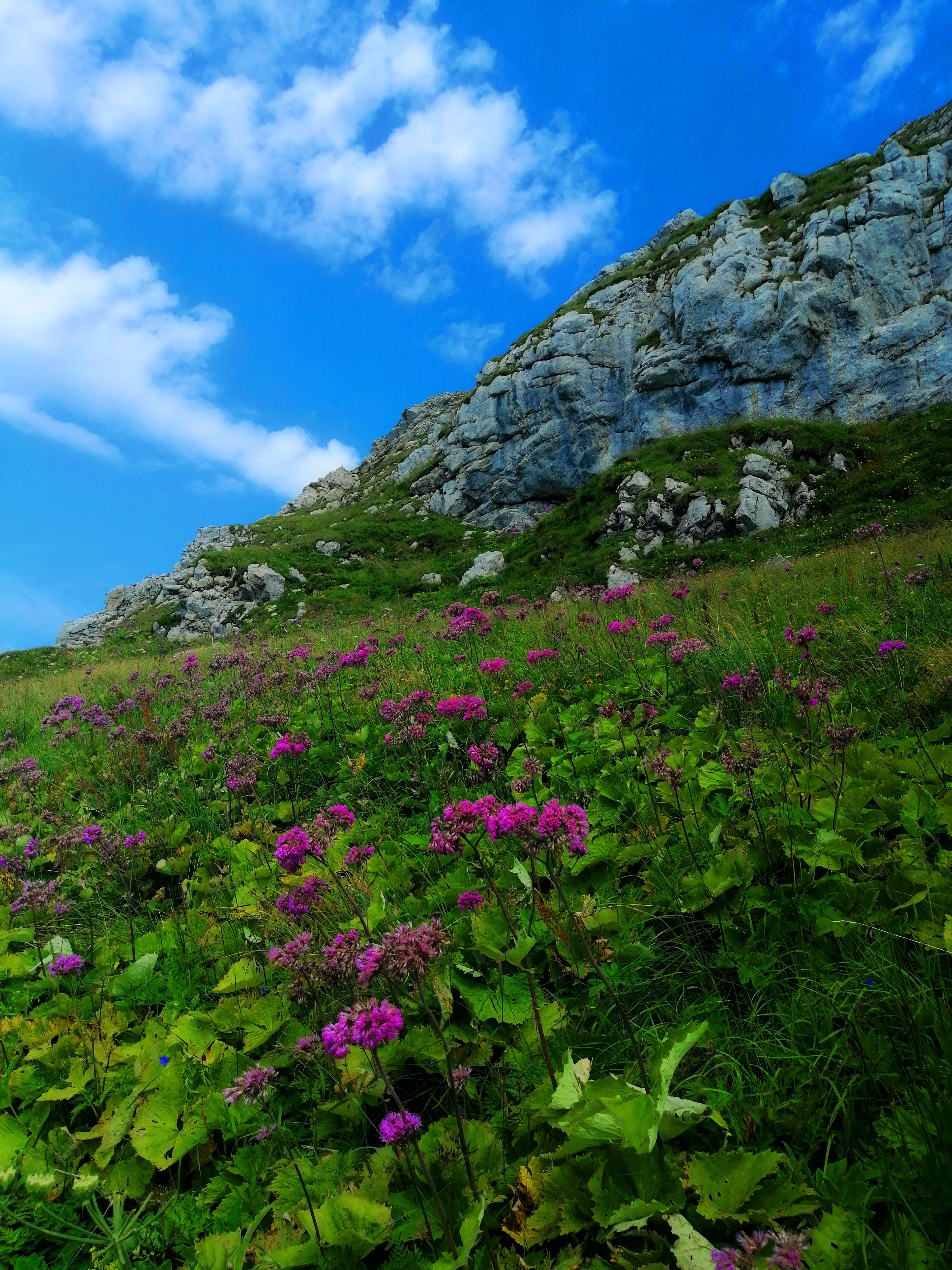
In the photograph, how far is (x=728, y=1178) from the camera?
1.46 metres

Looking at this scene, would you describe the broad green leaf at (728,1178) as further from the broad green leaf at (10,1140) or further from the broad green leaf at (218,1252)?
the broad green leaf at (10,1140)

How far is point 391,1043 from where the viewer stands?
7.54 ft

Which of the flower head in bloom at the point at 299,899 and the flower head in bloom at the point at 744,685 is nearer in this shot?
the flower head in bloom at the point at 299,899

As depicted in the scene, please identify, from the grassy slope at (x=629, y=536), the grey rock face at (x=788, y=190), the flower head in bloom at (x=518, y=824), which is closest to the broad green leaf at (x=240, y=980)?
the flower head in bloom at (x=518, y=824)

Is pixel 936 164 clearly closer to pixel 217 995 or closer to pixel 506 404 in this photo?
pixel 506 404

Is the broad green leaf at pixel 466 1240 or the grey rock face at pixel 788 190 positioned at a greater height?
the grey rock face at pixel 788 190

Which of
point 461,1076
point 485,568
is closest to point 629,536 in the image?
point 485,568

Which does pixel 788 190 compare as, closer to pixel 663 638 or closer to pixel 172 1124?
pixel 663 638

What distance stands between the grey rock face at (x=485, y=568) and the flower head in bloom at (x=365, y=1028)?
2475 cm

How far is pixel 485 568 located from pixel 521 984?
84.5 feet

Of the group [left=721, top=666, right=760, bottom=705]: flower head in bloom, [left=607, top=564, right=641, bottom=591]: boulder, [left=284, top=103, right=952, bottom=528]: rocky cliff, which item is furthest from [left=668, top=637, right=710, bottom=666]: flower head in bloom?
[left=284, top=103, right=952, bottom=528]: rocky cliff

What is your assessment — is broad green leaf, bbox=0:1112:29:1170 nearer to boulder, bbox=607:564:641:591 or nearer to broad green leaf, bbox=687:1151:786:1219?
broad green leaf, bbox=687:1151:786:1219

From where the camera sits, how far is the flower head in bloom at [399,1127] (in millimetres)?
1589

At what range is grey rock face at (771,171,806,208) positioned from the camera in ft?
140
